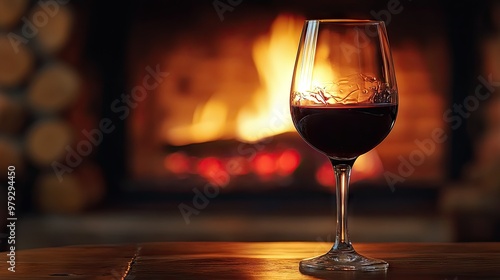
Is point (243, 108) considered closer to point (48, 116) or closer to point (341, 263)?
point (48, 116)

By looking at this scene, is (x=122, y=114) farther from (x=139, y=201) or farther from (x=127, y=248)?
(x=127, y=248)

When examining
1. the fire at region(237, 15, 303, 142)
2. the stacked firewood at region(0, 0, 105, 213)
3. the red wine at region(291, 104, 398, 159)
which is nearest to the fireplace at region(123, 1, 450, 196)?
the fire at region(237, 15, 303, 142)

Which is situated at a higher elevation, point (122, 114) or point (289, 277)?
point (122, 114)

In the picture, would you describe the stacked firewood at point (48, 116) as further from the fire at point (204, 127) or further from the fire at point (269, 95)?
the fire at point (269, 95)

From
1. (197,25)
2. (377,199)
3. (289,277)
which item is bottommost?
(289,277)

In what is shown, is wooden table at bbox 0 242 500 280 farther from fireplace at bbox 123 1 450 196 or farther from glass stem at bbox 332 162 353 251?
fireplace at bbox 123 1 450 196

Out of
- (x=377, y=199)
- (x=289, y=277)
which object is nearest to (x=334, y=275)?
(x=289, y=277)
